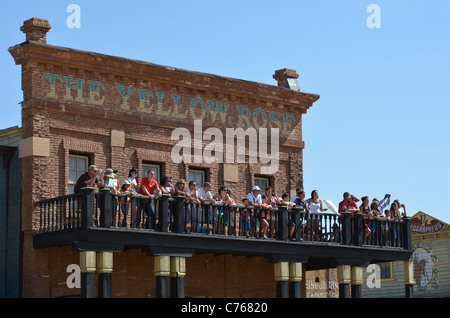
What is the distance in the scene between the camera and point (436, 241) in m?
41.4

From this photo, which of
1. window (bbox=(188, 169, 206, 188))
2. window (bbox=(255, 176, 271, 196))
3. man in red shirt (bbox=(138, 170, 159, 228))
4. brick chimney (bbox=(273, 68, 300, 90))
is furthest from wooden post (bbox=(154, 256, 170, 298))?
brick chimney (bbox=(273, 68, 300, 90))

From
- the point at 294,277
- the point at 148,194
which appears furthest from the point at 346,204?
the point at 148,194

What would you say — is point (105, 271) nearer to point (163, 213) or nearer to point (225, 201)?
point (163, 213)

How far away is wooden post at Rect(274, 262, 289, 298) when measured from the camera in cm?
2681

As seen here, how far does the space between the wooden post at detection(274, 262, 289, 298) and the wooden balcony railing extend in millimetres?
761

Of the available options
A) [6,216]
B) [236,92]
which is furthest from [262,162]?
[6,216]

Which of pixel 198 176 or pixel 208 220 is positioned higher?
pixel 198 176

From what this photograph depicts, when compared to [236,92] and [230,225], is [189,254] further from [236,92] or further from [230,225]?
[236,92]

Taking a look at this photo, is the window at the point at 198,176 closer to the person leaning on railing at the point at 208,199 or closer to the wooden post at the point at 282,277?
the person leaning on railing at the point at 208,199

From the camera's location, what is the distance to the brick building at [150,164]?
2455 centimetres

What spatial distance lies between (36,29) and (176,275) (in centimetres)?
749

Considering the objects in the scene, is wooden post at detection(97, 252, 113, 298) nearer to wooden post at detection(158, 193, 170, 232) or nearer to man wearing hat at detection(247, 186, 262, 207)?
wooden post at detection(158, 193, 170, 232)

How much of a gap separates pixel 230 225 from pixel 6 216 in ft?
19.5

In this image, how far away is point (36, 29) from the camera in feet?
85.0
